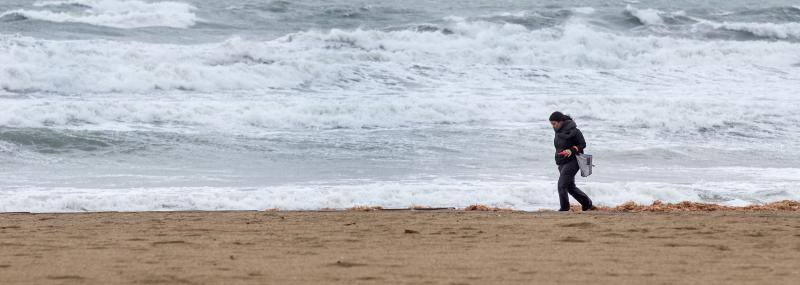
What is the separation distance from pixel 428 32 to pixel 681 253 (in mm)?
24636

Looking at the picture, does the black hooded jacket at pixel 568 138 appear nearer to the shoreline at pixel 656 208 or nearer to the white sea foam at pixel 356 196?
the shoreline at pixel 656 208

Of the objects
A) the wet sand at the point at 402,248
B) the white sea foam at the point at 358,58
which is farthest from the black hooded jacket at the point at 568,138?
the white sea foam at the point at 358,58

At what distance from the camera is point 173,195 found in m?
12.2

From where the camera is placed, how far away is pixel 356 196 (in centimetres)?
1244

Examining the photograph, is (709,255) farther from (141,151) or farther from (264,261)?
(141,151)

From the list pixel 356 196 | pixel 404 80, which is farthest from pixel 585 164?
pixel 404 80

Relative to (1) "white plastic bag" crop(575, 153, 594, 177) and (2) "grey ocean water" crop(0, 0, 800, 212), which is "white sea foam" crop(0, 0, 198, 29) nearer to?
(2) "grey ocean water" crop(0, 0, 800, 212)

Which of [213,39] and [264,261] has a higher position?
[264,261]

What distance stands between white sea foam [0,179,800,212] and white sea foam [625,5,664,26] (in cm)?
2401

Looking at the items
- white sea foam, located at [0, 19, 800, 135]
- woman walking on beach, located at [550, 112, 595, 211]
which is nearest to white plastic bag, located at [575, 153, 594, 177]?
woman walking on beach, located at [550, 112, 595, 211]

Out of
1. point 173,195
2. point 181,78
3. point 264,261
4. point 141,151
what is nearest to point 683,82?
point 181,78

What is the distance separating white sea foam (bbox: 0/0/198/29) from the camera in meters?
32.2

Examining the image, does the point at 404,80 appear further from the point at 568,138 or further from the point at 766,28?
the point at 766,28

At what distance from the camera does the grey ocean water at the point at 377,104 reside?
523 inches
